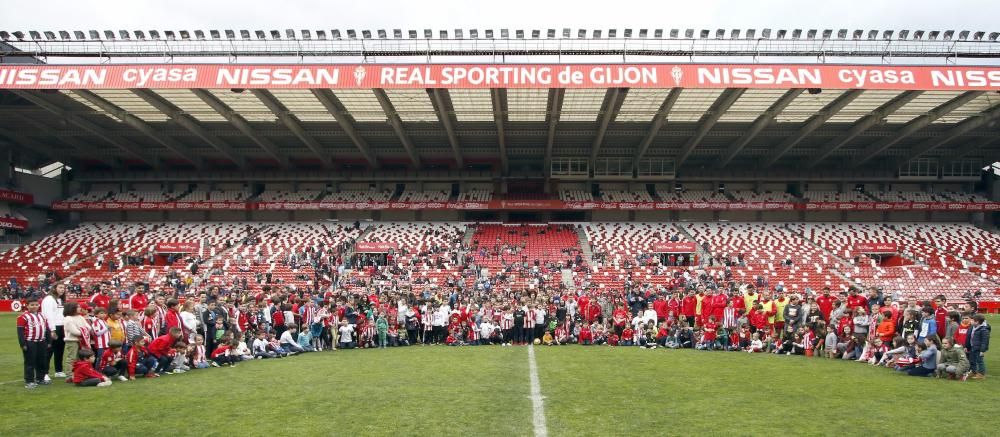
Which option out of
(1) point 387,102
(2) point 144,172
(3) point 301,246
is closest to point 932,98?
(1) point 387,102

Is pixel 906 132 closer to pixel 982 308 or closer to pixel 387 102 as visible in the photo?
pixel 982 308

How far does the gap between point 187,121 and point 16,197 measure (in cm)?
1583

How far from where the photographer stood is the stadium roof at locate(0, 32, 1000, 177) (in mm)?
27109

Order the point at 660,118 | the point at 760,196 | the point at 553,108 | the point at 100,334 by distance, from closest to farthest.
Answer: the point at 100,334, the point at 553,108, the point at 660,118, the point at 760,196

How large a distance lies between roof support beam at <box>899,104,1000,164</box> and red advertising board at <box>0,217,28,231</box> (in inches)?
2174

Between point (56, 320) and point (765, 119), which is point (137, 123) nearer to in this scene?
A: point (56, 320)

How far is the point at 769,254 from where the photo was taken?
3609 cm

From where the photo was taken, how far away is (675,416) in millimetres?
7141

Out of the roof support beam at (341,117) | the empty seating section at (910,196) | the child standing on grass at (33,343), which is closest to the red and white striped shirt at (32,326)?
the child standing on grass at (33,343)

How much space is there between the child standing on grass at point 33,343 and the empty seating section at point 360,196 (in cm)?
3320

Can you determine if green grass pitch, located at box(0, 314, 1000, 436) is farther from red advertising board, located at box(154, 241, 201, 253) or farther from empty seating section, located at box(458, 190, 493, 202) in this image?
empty seating section, located at box(458, 190, 493, 202)

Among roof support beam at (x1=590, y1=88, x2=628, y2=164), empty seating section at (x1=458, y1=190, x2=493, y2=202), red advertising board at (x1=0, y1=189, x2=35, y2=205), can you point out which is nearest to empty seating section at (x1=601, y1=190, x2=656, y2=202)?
roof support beam at (x1=590, y1=88, x2=628, y2=164)

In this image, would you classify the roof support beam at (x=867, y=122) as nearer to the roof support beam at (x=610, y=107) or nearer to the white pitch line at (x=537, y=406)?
the roof support beam at (x=610, y=107)

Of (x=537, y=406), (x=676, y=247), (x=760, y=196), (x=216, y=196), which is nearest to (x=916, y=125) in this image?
(x=760, y=196)
